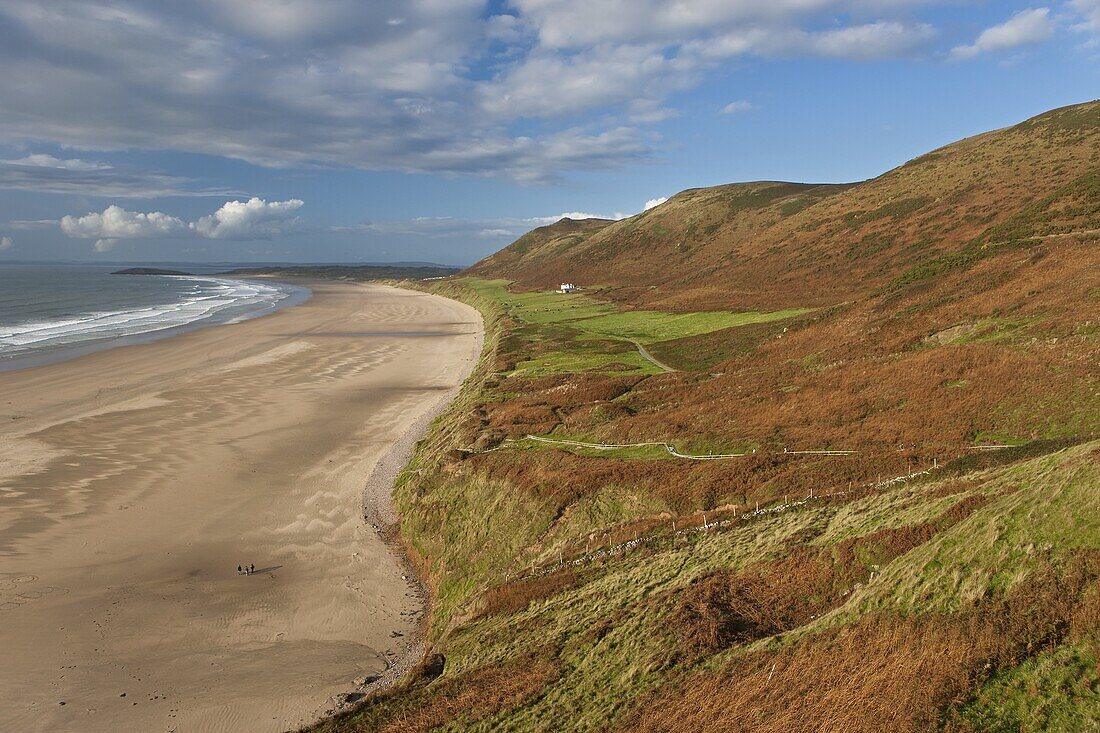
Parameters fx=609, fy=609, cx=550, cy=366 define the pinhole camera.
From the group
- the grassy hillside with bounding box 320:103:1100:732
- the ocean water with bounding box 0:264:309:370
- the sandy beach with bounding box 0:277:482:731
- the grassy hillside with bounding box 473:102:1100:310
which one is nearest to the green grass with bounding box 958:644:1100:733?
the grassy hillside with bounding box 320:103:1100:732

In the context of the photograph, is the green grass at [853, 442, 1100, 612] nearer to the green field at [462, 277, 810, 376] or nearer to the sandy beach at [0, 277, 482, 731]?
the sandy beach at [0, 277, 482, 731]

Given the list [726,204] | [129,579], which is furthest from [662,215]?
[129,579]

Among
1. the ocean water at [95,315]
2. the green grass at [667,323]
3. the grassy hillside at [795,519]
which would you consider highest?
the ocean water at [95,315]

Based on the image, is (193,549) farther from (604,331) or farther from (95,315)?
(95,315)

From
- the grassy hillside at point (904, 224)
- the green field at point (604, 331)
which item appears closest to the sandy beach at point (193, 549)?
the green field at point (604, 331)

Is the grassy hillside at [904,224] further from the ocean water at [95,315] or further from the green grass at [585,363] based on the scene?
A: the ocean water at [95,315]

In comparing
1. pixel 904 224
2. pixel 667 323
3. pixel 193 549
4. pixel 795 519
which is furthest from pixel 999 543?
pixel 904 224
